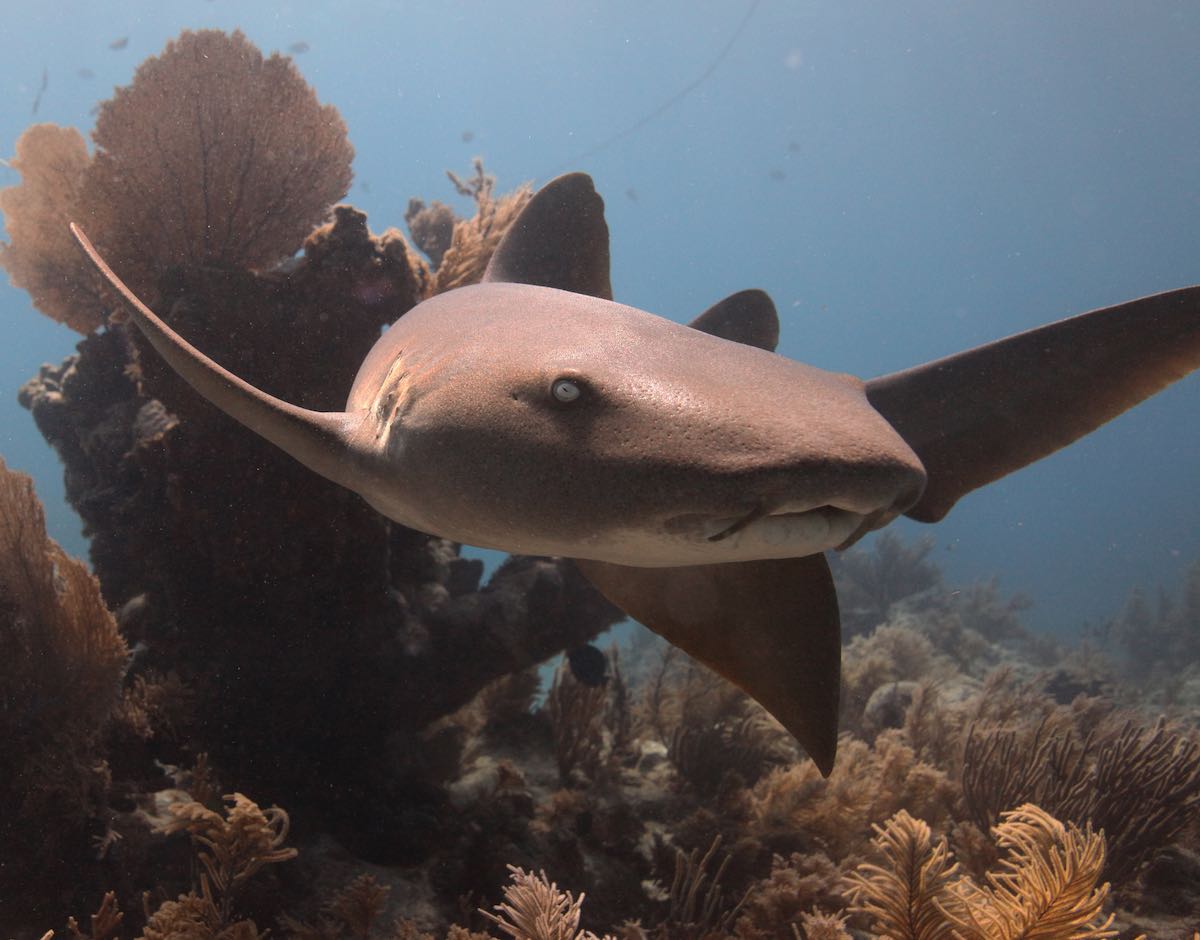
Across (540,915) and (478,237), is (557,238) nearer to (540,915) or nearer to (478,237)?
(478,237)

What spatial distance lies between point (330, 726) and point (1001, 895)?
3816 mm

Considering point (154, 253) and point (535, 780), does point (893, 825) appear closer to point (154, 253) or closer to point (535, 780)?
point (535, 780)

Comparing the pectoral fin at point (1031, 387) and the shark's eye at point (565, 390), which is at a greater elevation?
the pectoral fin at point (1031, 387)

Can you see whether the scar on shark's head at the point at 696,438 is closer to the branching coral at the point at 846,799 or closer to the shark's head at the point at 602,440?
the shark's head at the point at 602,440

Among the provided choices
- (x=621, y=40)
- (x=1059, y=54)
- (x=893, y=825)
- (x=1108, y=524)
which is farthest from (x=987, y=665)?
(x=1108, y=524)

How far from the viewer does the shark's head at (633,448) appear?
1.27 m

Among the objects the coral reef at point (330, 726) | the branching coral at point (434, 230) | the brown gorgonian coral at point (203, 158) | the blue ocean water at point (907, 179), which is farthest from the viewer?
the blue ocean water at point (907, 179)

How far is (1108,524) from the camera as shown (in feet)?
391

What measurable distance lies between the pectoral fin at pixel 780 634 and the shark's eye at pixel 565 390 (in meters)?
1.10

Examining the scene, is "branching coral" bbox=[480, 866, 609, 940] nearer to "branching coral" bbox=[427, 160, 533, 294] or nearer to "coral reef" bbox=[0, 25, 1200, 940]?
"coral reef" bbox=[0, 25, 1200, 940]

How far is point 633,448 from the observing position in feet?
4.44

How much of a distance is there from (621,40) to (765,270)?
210 feet

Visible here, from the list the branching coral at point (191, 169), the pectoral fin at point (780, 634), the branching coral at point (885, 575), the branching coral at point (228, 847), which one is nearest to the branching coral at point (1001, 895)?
the pectoral fin at point (780, 634)

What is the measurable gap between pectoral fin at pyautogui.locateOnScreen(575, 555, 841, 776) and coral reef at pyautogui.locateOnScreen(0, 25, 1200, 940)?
0.44 metres
